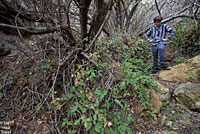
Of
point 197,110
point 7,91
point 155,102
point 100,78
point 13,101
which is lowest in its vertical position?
point 197,110

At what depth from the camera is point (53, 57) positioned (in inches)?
83.4

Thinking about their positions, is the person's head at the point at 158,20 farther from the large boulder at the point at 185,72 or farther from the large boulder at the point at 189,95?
the large boulder at the point at 189,95

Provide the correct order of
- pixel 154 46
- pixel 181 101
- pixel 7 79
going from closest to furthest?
pixel 7 79, pixel 181 101, pixel 154 46

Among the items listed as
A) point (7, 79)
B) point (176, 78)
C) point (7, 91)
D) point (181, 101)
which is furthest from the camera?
point (176, 78)

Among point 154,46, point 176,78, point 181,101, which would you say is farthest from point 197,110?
point 154,46

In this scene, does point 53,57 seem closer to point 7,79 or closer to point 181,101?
point 7,79

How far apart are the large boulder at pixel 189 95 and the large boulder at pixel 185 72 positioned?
0.65 ft

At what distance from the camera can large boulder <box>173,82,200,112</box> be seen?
2176 millimetres

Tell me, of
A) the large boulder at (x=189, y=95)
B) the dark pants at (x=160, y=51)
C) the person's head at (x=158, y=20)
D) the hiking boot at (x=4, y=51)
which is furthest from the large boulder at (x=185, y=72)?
the hiking boot at (x=4, y=51)

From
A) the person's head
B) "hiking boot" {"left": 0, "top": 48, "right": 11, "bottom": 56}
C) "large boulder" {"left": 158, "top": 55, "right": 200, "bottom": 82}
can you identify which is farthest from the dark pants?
"hiking boot" {"left": 0, "top": 48, "right": 11, "bottom": 56}

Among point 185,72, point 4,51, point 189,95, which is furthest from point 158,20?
point 4,51

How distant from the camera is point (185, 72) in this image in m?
2.61

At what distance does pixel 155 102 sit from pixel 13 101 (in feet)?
10.1

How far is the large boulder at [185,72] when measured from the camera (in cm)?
247
